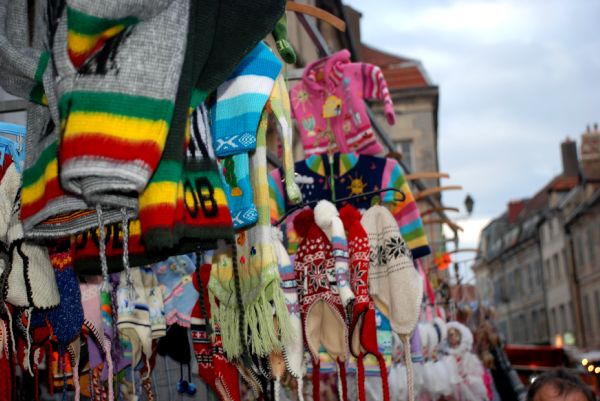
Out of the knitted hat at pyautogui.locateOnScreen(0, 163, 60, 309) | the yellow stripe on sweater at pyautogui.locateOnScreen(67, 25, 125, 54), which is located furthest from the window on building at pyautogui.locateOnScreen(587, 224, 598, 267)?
the yellow stripe on sweater at pyautogui.locateOnScreen(67, 25, 125, 54)

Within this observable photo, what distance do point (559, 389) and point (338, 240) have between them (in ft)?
5.45

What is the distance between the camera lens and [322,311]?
463cm

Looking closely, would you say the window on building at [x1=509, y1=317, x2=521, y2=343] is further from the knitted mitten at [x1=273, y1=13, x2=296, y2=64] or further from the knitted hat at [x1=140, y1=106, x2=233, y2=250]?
the knitted hat at [x1=140, y1=106, x2=233, y2=250]

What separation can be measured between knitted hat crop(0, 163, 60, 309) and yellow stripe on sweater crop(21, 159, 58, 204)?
0.51 m

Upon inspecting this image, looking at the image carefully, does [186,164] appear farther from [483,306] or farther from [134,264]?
[483,306]

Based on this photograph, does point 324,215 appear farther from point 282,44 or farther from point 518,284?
point 518,284

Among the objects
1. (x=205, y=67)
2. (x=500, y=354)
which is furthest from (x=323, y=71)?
(x=500, y=354)

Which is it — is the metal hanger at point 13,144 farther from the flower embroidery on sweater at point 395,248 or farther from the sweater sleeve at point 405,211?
the sweater sleeve at point 405,211

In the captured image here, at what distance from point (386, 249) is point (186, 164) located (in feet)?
8.02

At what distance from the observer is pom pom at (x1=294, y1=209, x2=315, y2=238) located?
4913 mm

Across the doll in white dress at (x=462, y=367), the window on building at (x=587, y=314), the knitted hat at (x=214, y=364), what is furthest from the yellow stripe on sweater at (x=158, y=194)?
the window on building at (x=587, y=314)

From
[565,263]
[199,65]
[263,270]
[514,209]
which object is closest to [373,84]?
[263,270]

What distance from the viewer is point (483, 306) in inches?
499

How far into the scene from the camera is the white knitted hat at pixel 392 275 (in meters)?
4.96
